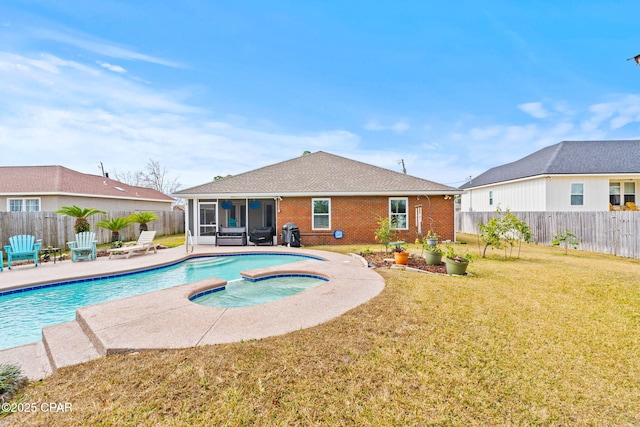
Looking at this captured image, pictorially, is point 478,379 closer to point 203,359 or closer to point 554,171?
point 203,359

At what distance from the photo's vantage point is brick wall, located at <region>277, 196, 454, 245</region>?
1489cm

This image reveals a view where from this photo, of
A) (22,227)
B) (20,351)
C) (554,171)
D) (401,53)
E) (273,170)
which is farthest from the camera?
(273,170)

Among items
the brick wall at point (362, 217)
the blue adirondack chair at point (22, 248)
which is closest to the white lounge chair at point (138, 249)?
the blue adirondack chair at point (22, 248)

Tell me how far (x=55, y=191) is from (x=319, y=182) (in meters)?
15.4

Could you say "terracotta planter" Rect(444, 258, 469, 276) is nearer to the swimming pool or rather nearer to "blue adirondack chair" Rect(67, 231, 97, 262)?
the swimming pool

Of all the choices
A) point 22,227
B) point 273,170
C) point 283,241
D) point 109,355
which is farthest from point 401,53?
point 22,227

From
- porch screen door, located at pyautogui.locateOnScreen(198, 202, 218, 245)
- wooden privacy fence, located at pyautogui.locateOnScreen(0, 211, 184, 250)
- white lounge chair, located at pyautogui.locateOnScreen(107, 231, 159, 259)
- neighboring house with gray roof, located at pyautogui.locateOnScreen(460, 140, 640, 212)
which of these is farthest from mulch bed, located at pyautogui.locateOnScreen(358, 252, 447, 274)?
wooden privacy fence, located at pyautogui.locateOnScreen(0, 211, 184, 250)

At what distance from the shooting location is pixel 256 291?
7234mm

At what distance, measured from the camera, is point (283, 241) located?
1482 centimetres

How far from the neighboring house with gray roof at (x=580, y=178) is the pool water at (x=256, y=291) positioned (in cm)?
1219

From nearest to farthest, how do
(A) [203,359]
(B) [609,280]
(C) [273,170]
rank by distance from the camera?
(A) [203,359], (B) [609,280], (C) [273,170]

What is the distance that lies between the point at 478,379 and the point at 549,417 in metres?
0.60

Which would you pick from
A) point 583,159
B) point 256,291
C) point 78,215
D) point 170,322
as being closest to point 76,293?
point 256,291

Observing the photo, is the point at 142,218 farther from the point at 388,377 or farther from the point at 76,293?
the point at 388,377
